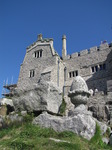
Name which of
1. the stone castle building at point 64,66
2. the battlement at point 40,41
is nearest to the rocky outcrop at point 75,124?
the stone castle building at point 64,66

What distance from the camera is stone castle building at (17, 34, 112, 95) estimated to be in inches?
888

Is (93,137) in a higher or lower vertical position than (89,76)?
lower

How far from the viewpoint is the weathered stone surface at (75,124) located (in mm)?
6395

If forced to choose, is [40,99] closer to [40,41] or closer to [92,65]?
[92,65]

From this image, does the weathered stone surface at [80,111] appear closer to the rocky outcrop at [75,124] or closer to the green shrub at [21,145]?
the rocky outcrop at [75,124]

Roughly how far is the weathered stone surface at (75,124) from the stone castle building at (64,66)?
49.5ft

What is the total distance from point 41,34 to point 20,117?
2314 centimetres

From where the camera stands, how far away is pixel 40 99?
27.8 ft

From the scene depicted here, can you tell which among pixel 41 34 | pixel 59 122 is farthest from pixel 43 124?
pixel 41 34

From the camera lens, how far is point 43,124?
23.2ft

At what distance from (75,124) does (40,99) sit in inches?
98.4

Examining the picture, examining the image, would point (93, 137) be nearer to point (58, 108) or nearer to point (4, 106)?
point (58, 108)

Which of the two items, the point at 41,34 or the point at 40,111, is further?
the point at 41,34

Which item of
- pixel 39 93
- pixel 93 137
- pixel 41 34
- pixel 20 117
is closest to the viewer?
pixel 93 137
